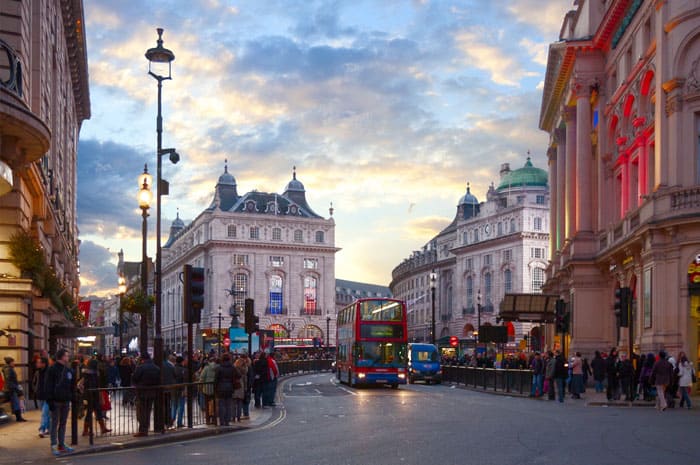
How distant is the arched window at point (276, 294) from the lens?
14712 cm

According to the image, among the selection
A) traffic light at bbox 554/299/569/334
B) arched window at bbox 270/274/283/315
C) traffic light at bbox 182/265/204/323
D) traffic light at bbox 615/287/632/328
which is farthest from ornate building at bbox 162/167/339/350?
traffic light at bbox 182/265/204/323

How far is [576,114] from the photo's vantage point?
184 feet

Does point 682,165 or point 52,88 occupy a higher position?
point 52,88

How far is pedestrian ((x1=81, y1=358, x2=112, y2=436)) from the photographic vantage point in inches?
797

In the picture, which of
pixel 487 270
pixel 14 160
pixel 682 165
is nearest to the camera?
pixel 14 160

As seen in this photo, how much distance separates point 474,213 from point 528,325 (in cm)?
3154

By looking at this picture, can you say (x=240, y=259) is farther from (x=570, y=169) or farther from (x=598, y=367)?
(x=598, y=367)

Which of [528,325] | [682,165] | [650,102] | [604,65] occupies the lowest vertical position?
[528,325]

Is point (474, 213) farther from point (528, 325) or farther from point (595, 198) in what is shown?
point (595, 198)

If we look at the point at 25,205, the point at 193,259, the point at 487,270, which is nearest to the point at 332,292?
the point at 193,259

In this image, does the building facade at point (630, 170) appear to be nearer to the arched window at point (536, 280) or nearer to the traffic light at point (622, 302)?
the traffic light at point (622, 302)

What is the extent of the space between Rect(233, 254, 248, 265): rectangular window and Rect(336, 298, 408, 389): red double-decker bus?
315ft

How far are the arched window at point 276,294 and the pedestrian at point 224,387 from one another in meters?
122

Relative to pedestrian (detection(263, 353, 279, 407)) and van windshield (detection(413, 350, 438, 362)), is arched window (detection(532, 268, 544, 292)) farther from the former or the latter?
pedestrian (detection(263, 353, 279, 407))
